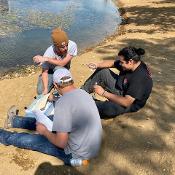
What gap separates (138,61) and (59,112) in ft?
6.69

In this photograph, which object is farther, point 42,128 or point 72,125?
point 42,128

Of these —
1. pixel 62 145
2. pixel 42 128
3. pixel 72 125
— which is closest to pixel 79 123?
pixel 72 125

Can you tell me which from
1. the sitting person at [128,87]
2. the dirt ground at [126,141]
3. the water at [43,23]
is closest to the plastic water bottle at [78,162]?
the dirt ground at [126,141]

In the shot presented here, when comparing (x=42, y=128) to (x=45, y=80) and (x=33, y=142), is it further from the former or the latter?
(x=45, y=80)

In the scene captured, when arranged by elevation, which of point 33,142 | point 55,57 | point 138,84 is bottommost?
point 33,142

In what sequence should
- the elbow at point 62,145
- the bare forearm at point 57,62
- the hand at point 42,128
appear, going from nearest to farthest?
the elbow at point 62,145
the hand at point 42,128
the bare forearm at point 57,62

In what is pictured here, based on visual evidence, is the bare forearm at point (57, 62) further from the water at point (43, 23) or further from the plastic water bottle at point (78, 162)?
the water at point (43, 23)

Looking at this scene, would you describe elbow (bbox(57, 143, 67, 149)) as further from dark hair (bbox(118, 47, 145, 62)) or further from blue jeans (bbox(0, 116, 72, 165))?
dark hair (bbox(118, 47, 145, 62))

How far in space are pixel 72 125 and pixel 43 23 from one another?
1460 centimetres

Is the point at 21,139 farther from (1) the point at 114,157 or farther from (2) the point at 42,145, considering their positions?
(1) the point at 114,157

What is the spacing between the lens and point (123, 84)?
699 centimetres

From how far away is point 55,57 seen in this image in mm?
7895

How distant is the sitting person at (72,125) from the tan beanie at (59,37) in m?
1.58

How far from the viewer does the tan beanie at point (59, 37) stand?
279 inches
